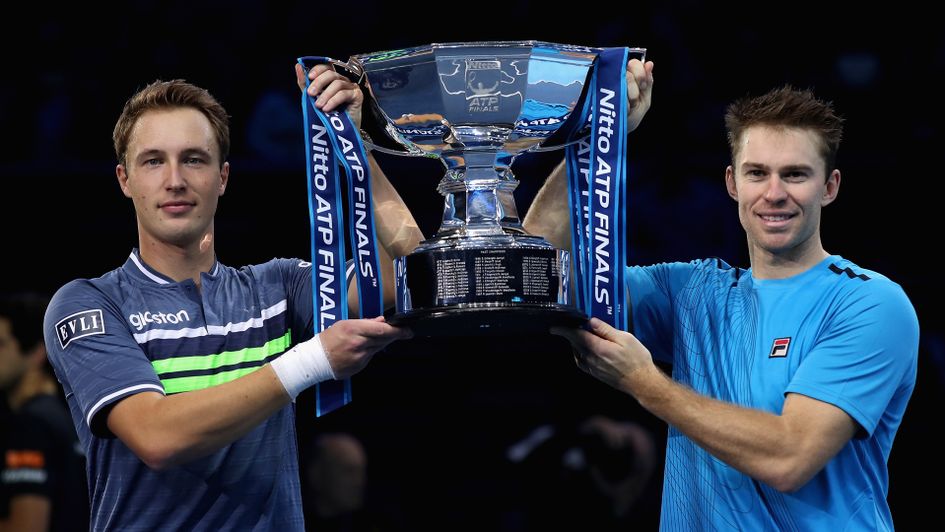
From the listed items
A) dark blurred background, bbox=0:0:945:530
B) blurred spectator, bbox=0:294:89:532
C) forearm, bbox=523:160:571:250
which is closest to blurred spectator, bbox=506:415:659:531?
dark blurred background, bbox=0:0:945:530

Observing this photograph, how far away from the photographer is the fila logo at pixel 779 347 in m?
2.82

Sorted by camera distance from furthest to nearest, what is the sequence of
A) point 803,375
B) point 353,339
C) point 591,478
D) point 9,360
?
point 591,478 < point 9,360 < point 803,375 < point 353,339

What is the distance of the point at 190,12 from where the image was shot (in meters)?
6.13

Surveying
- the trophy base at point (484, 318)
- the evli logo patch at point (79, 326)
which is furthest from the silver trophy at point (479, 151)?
the evli logo patch at point (79, 326)

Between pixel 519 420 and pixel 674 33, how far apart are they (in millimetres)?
1887

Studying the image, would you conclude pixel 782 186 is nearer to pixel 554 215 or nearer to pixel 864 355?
pixel 864 355

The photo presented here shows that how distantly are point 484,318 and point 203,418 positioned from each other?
602 mm

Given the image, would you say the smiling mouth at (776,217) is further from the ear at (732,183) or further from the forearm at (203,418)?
the forearm at (203,418)

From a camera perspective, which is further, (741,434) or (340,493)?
(340,493)

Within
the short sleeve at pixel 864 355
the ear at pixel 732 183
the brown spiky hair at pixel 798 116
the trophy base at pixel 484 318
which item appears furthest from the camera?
the ear at pixel 732 183

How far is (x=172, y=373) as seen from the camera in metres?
2.81

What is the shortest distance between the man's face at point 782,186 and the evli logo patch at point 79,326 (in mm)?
1434

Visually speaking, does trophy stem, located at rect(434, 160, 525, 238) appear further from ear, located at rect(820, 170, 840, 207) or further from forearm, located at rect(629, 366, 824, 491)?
ear, located at rect(820, 170, 840, 207)

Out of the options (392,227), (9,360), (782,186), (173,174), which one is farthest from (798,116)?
(9,360)
